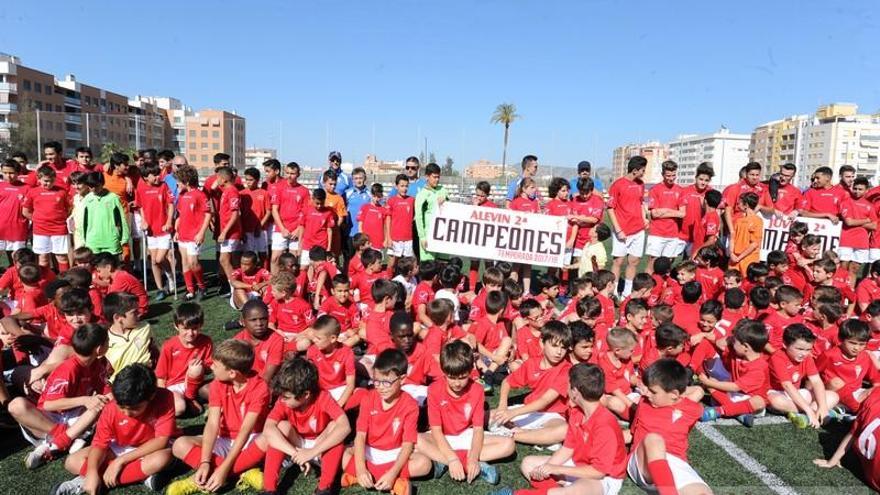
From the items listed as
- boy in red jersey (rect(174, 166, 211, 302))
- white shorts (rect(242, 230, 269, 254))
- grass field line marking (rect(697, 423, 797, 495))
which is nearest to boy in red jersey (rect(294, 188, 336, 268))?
white shorts (rect(242, 230, 269, 254))

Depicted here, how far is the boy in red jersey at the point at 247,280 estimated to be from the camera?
8195 mm

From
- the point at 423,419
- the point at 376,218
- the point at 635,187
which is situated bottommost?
the point at 423,419

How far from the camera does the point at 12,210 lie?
920 cm

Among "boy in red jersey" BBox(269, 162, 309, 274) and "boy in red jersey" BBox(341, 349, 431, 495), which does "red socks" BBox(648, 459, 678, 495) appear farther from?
"boy in red jersey" BBox(269, 162, 309, 274)

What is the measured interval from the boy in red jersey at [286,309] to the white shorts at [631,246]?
5205 millimetres

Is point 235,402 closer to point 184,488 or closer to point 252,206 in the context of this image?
point 184,488

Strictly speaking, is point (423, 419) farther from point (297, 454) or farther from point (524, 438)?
point (297, 454)

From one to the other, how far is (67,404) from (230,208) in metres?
4.94

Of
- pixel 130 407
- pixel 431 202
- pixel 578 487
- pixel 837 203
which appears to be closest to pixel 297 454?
pixel 130 407

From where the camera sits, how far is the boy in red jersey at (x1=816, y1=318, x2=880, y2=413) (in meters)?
5.28

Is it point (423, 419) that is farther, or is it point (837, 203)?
point (837, 203)

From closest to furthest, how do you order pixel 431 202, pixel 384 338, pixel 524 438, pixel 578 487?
pixel 578 487 → pixel 524 438 → pixel 384 338 → pixel 431 202

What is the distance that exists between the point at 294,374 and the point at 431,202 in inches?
223

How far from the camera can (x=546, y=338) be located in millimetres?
4863
